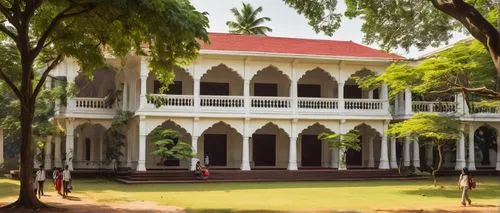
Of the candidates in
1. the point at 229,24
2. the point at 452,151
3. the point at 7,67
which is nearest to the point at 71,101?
the point at 7,67

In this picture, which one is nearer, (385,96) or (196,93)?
(196,93)

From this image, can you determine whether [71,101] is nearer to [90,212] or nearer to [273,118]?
[273,118]

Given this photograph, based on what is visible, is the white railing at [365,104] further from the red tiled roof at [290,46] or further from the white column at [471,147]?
the white column at [471,147]

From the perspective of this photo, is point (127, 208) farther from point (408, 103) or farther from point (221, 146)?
point (408, 103)

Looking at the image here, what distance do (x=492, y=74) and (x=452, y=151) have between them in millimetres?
10090

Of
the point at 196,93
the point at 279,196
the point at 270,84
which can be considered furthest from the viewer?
the point at 270,84

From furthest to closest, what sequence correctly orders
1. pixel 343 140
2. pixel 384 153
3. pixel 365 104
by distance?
1. pixel 365 104
2. pixel 384 153
3. pixel 343 140

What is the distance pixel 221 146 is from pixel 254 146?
163 centimetres

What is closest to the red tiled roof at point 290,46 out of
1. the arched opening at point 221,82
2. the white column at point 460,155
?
the arched opening at point 221,82

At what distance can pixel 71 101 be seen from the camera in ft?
88.3

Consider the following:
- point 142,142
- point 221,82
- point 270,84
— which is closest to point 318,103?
point 270,84

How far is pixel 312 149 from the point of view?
30594 millimetres

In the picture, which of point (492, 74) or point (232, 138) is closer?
point (492, 74)

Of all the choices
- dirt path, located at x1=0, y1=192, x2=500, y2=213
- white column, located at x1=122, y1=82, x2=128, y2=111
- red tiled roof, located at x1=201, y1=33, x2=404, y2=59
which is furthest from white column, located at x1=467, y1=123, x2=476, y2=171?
white column, located at x1=122, y1=82, x2=128, y2=111
